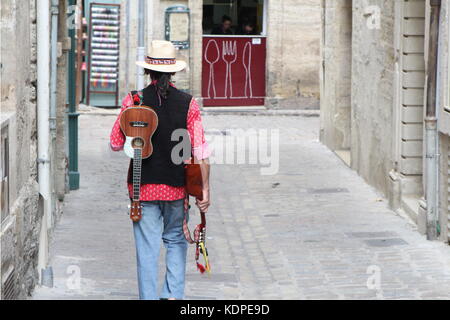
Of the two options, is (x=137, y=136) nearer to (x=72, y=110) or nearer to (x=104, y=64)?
(x=72, y=110)

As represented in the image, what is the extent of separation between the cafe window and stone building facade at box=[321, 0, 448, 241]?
901 cm

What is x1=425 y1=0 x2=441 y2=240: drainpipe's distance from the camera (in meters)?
10.8

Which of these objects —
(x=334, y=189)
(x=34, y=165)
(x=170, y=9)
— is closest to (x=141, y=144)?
(x=34, y=165)

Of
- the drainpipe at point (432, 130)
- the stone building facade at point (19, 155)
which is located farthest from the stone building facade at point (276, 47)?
the stone building facade at point (19, 155)

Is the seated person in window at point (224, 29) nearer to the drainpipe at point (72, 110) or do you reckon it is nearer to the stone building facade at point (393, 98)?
the stone building facade at point (393, 98)

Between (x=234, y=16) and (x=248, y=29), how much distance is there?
52cm

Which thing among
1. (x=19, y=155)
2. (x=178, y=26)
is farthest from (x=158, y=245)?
(x=178, y=26)

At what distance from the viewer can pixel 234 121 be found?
23844 millimetres

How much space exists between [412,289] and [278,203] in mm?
4792

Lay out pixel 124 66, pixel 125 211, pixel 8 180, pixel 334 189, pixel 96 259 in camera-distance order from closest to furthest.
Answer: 1. pixel 8 180
2. pixel 96 259
3. pixel 125 211
4. pixel 334 189
5. pixel 124 66

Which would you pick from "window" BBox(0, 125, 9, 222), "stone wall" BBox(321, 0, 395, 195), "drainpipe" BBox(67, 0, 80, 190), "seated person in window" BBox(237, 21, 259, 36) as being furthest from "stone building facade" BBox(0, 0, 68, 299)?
"seated person in window" BBox(237, 21, 259, 36)

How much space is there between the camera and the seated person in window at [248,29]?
2628 centimetres

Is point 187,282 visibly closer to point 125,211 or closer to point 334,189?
point 125,211

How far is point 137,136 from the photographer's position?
24.8 ft
